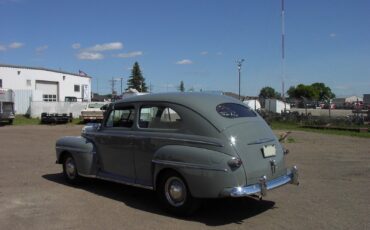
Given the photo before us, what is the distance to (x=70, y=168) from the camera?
9547 millimetres

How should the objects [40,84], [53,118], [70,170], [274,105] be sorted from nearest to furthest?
[70,170], [53,118], [274,105], [40,84]

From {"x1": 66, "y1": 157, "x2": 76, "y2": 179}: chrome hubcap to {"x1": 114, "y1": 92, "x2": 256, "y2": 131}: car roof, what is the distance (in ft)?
7.35

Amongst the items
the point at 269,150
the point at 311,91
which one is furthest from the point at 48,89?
the point at 311,91

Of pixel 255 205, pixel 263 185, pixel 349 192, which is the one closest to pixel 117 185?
pixel 255 205

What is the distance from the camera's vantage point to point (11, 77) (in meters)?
54.7

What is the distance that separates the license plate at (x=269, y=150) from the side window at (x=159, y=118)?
1365mm

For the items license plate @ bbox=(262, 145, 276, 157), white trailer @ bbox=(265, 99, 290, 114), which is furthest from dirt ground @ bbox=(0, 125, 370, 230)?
white trailer @ bbox=(265, 99, 290, 114)

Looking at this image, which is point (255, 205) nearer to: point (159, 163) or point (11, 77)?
point (159, 163)

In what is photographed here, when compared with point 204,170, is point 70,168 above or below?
below

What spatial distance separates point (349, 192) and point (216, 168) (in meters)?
3.45

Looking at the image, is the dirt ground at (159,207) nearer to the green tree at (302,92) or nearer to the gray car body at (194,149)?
the gray car body at (194,149)

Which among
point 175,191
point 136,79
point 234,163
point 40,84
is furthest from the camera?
point 136,79

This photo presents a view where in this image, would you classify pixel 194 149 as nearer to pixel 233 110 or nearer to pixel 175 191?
pixel 175 191

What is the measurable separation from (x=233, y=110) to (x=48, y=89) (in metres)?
56.9
